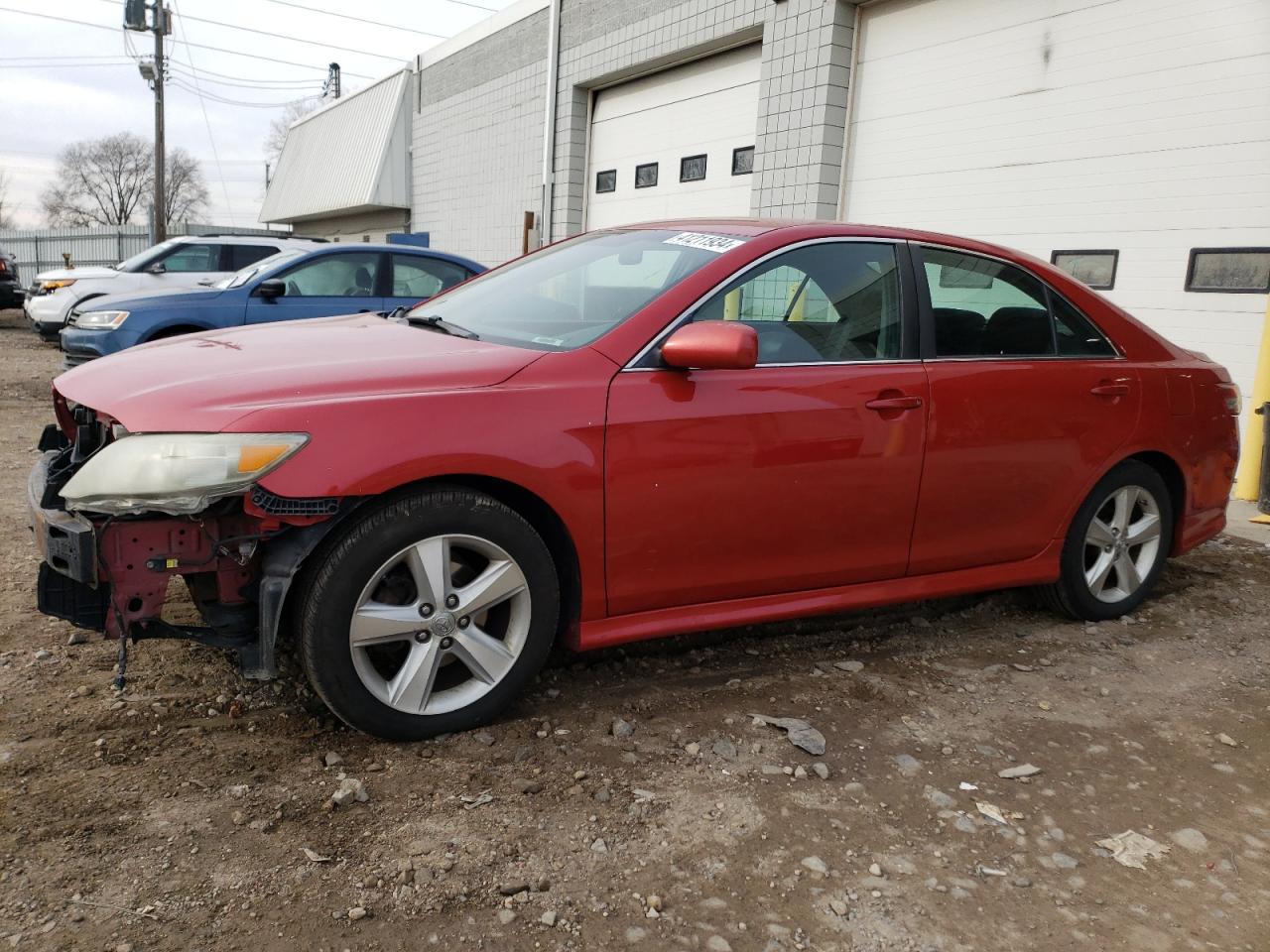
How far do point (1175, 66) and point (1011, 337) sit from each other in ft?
15.3

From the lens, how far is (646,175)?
40.9 ft

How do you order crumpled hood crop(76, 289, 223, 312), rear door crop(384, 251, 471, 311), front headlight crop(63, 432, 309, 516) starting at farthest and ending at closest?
1. rear door crop(384, 251, 471, 311)
2. crumpled hood crop(76, 289, 223, 312)
3. front headlight crop(63, 432, 309, 516)

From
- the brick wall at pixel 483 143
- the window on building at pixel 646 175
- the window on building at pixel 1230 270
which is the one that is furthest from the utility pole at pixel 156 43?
the window on building at pixel 1230 270

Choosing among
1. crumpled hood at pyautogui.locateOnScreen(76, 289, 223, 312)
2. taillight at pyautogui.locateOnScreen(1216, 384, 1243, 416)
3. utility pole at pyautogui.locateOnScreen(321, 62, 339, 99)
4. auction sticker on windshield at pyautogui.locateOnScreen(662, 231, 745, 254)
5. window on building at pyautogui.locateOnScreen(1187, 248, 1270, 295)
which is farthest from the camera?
utility pole at pyautogui.locateOnScreen(321, 62, 339, 99)

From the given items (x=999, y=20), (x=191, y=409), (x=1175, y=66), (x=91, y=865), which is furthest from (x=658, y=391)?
(x=999, y=20)

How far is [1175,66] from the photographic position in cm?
702

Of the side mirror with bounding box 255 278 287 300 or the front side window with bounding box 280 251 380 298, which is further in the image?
the front side window with bounding box 280 251 380 298

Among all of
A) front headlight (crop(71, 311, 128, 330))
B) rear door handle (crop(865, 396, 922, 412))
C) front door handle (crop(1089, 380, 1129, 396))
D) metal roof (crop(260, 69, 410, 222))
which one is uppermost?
metal roof (crop(260, 69, 410, 222))

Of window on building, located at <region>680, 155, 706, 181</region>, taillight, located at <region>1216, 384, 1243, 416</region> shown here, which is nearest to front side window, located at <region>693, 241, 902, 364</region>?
taillight, located at <region>1216, 384, 1243, 416</region>

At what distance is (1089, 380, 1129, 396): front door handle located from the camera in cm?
396

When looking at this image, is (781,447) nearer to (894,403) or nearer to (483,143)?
(894,403)

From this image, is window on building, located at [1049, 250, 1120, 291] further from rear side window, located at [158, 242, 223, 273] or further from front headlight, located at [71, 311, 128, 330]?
rear side window, located at [158, 242, 223, 273]

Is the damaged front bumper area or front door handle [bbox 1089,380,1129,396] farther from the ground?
front door handle [bbox 1089,380,1129,396]

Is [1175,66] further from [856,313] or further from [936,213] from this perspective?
[856,313]
